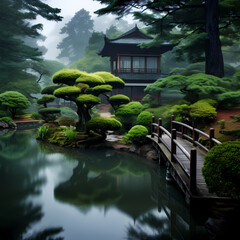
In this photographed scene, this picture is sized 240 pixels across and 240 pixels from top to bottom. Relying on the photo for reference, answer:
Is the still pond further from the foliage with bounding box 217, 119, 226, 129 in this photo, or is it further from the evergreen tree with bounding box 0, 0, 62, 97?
the evergreen tree with bounding box 0, 0, 62, 97

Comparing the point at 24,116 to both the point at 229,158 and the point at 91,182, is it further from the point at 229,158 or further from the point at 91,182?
the point at 229,158

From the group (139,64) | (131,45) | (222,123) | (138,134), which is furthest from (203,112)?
(139,64)

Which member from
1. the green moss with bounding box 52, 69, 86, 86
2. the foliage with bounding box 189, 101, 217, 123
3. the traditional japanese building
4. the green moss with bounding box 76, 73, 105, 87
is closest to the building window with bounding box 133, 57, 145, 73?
the traditional japanese building

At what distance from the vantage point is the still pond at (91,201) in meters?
4.70

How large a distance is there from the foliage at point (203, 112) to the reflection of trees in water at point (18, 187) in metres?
6.45

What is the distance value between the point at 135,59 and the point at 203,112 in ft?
50.3

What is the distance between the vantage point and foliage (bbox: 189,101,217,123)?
9.52 meters

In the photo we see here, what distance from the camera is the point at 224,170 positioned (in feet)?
14.0

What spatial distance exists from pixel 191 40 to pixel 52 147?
987 centimetres

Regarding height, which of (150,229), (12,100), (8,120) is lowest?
(150,229)

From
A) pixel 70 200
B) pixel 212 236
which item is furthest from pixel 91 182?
pixel 212 236

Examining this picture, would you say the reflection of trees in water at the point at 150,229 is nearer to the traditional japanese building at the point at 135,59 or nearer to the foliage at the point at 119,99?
the foliage at the point at 119,99

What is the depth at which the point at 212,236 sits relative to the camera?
415 cm

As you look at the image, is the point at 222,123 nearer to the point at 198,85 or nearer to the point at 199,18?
the point at 198,85
